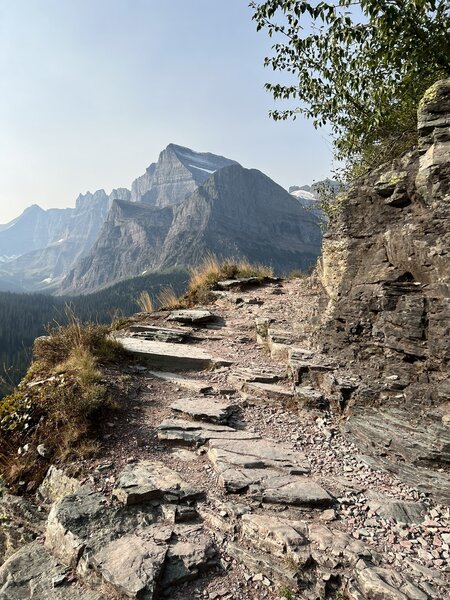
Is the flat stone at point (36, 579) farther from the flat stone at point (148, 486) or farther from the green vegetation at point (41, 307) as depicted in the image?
the green vegetation at point (41, 307)

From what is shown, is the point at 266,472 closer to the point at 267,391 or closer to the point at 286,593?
the point at 286,593

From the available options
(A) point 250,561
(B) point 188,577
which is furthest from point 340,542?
(B) point 188,577

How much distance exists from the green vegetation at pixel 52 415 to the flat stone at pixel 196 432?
1.09 metres

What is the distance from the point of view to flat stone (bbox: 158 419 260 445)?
18.7 ft

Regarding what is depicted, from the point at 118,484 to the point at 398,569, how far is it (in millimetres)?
3283

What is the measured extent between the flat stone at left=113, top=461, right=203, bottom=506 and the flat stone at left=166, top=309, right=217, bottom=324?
6677 mm

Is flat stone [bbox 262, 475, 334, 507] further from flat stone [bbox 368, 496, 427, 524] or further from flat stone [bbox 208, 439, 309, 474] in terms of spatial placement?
flat stone [bbox 368, 496, 427, 524]

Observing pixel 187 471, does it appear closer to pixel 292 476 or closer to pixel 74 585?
pixel 292 476

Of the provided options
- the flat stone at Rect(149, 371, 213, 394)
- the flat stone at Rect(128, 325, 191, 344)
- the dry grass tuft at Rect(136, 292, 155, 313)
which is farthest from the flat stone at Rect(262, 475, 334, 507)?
the dry grass tuft at Rect(136, 292, 155, 313)

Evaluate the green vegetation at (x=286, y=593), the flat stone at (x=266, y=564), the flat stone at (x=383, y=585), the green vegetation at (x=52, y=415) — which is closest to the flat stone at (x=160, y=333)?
the green vegetation at (x=52, y=415)

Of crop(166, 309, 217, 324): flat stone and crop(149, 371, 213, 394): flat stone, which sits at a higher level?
crop(166, 309, 217, 324): flat stone

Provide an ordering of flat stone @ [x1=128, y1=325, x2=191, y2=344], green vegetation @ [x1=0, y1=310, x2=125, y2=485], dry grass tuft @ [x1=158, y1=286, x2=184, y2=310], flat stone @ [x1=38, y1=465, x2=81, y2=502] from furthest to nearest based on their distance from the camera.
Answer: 1. dry grass tuft @ [x1=158, y1=286, x2=184, y2=310]
2. flat stone @ [x1=128, y1=325, x2=191, y2=344]
3. green vegetation @ [x1=0, y1=310, x2=125, y2=485]
4. flat stone @ [x1=38, y1=465, x2=81, y2=502]

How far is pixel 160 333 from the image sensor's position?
10391mm

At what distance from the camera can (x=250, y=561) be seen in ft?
12.3
